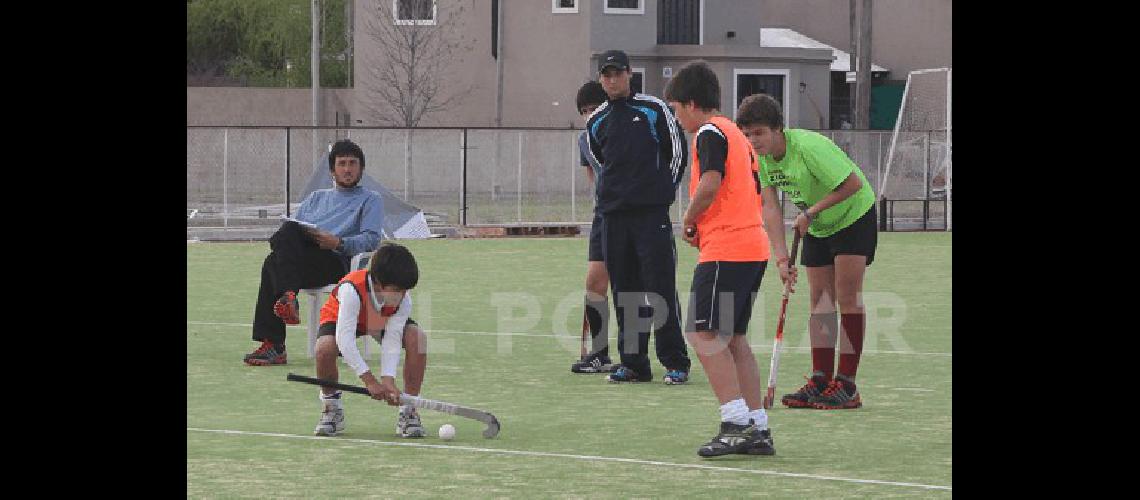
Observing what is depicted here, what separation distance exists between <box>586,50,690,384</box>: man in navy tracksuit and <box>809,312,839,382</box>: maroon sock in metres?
1.31

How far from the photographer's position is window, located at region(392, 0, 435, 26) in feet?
177

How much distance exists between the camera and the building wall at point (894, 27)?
65625 mm

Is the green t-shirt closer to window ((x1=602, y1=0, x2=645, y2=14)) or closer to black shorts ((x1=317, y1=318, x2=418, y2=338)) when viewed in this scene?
black shorts ((x1=317, y1=318, x2=418, y2=338))

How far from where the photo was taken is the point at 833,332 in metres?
11.2

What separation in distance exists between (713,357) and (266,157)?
119 ft

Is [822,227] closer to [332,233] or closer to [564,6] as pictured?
[332,233]

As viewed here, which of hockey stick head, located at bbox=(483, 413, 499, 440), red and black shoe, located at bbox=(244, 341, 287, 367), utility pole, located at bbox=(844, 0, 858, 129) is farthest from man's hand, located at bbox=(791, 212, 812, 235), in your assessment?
utility pole, located at bbox=(844, 0, 858, 129)

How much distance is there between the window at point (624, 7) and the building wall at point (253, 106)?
9803 mm

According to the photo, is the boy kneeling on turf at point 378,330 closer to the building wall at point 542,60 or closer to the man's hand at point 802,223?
the man's hand at point 802,223

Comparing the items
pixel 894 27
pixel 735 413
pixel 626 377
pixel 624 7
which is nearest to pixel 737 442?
pixel 735 413

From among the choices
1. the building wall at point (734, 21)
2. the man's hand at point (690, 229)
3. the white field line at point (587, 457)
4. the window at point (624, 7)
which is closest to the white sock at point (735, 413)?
the white field line at point (587, 457)

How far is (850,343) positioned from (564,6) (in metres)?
42.9

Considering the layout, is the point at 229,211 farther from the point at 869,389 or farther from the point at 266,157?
the point at 869,389
